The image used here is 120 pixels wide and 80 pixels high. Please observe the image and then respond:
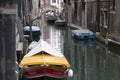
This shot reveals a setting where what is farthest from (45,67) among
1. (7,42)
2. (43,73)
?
(7,42)

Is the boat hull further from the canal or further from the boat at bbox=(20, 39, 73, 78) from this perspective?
the canal

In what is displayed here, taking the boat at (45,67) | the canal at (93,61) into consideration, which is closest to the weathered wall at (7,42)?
the boat at (45,67)

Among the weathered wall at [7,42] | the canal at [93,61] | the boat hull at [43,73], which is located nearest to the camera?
the weathered wall at [7,42]

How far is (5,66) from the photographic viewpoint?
4.26 meters

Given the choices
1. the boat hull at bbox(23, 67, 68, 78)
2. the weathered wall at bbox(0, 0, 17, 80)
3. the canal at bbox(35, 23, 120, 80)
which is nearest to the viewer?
the weathered wall at bbox(0, 0, 17, 80)

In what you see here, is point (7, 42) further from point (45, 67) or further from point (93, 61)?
point (93, 61)

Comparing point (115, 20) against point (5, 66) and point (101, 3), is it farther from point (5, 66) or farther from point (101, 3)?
point (5, 66)

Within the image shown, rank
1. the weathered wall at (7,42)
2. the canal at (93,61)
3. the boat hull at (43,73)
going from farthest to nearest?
the canal at (93,61)
the boat hull at (43,73)
the weathered wall at (7,42)

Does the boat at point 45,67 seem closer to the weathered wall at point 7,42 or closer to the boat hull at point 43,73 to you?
the boat hull at point 43,73

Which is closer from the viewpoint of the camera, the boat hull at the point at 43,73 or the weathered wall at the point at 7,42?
the weathered wall at the point at 7,42

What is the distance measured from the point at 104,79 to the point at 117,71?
6.17 feet

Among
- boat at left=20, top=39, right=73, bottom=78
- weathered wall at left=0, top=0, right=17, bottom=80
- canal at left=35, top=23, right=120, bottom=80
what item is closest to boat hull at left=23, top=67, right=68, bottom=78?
boat at left=20, top=39, right=73, bottom=78

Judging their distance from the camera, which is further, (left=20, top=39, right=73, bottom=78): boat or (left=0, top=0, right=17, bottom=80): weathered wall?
(left=20, top=39, right=73, bottom=78): boat

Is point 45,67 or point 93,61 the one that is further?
point 93,61
